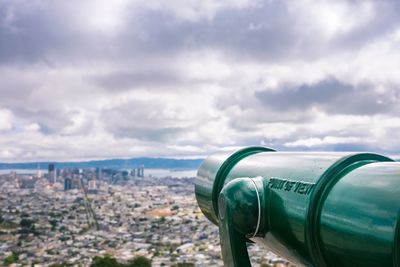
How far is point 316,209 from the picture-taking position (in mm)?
1619

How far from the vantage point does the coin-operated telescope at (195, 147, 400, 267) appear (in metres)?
1.36

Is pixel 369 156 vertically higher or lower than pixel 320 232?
higher

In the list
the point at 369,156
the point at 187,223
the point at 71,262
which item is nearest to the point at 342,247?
the point at 369,156

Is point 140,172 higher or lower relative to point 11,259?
higher

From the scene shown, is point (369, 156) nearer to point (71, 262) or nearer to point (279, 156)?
point (279, 156)

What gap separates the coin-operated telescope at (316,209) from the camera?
4.45ft

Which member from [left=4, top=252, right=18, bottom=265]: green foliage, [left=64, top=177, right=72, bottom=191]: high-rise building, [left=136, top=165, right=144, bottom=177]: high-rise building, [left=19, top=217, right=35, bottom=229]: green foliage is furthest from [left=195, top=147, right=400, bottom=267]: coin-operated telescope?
[left=136, top=165, right=144, bottom=177]: high-rise building

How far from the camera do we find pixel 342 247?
1.47 meters

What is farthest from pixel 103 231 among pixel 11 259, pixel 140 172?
pixel 140 172

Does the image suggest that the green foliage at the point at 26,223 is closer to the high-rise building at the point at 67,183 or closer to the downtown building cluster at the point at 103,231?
the downtown building cluster at the point at 103,231

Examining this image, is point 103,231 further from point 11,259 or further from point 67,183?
point 67,183

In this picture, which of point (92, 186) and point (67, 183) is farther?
point (92, 186)

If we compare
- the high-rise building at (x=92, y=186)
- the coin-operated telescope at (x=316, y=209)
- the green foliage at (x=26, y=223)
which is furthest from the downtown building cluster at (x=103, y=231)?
the coin-operated telescope at (x=316, y=209)

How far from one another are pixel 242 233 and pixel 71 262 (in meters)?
17.7
